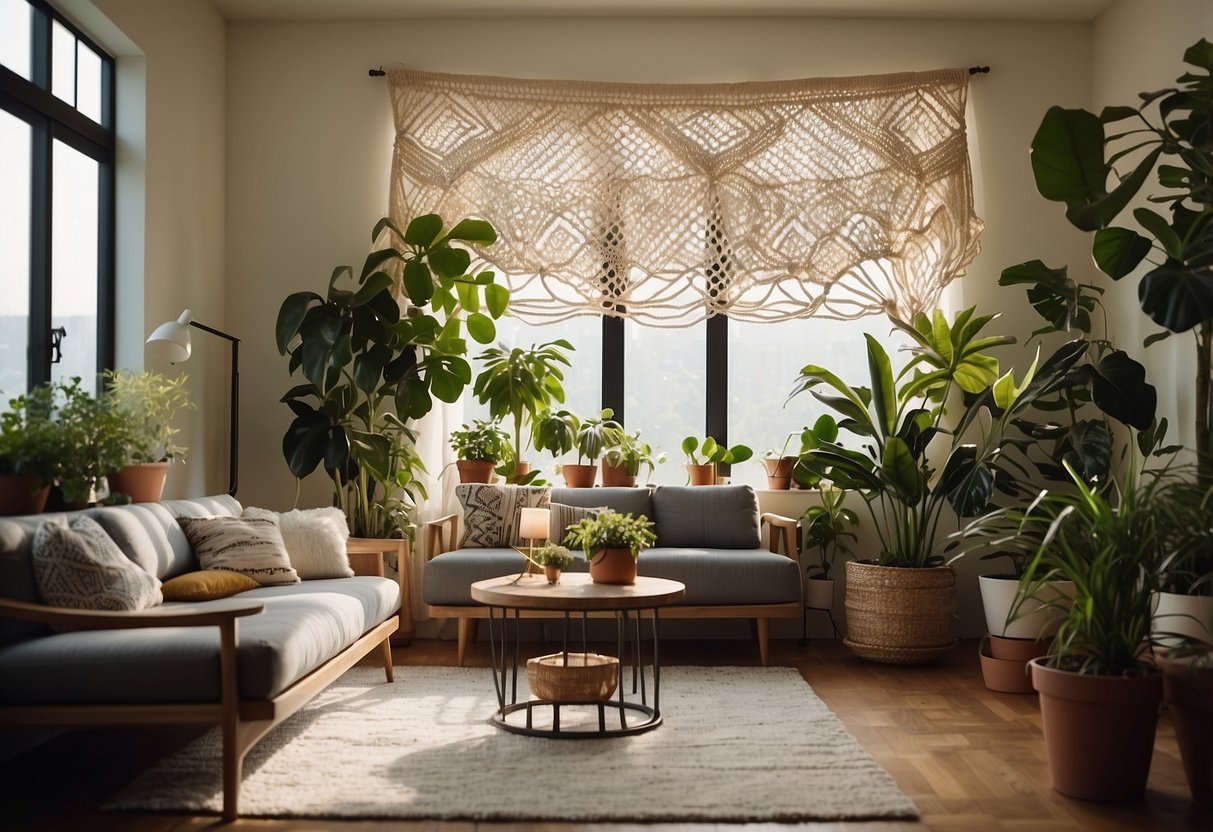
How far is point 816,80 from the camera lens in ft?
17.7

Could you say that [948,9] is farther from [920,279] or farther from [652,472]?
[652,472]

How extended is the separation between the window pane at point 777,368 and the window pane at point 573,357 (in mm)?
728

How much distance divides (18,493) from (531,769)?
1699 millimetres

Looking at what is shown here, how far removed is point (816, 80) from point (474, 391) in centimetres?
234

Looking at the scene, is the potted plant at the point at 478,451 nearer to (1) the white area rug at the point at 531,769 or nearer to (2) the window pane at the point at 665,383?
(2) the window pane at the point at 665,383

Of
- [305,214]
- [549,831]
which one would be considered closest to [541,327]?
[305,214]

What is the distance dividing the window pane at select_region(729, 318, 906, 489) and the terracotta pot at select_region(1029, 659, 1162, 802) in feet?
9.53

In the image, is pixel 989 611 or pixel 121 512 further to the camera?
pixel 989 611

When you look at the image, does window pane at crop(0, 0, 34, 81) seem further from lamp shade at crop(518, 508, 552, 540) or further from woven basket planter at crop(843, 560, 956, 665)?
woven basket planter at crop(843, 560, 956, 665)

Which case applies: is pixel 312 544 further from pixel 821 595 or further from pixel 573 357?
pixel 821 595

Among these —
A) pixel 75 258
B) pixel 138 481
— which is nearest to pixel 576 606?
pixel 138 481

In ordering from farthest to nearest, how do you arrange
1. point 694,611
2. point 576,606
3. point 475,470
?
point 475,470 → point 694,611 → point 576,606

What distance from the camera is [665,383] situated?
18.8 feet

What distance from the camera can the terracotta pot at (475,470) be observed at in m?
5.27
